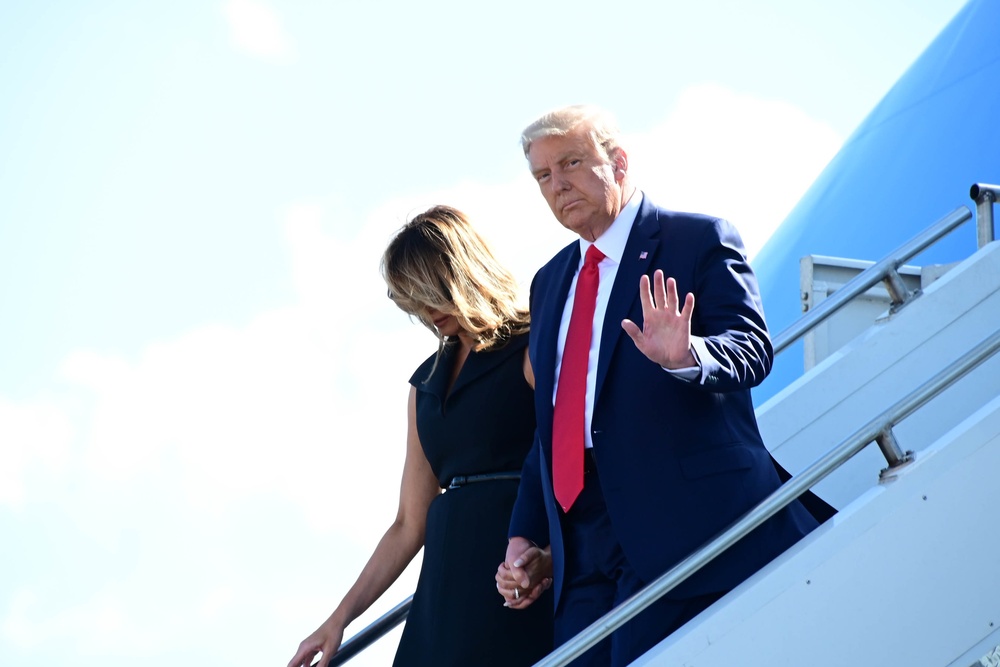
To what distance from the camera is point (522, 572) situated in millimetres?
3129

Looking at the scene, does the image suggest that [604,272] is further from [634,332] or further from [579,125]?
[634,332]

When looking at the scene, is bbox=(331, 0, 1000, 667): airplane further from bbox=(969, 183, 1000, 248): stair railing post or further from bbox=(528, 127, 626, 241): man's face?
bbox=(528, 127, 626, 241): man's face

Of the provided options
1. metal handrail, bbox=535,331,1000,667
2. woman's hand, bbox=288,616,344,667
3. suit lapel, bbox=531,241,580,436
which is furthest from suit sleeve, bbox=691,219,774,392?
woman's hand, bbox=288,616,344,667

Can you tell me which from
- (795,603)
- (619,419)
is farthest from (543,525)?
(795,603)

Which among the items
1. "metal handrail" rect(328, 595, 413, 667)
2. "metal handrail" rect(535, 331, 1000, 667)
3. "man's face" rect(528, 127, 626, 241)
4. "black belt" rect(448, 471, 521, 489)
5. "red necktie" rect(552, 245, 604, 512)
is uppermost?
"man's face" rect(528, 127, 626, 241)

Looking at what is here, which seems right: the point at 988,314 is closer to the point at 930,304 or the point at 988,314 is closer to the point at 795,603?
the point at 930,304

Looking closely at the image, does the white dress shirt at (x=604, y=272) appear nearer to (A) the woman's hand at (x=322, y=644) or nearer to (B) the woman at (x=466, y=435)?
(B) the woman at (x=466, y=435)

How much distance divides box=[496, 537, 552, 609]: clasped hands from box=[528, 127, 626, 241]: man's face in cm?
75

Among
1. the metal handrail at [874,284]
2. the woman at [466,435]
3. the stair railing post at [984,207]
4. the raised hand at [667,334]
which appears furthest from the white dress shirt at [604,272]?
the stair railing post at [984,207]

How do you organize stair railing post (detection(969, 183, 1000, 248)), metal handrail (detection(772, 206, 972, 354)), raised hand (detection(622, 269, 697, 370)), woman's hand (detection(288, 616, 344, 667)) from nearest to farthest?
raised hand (detection(622, 269, 697, 370)), woman's hand (detection(288, 616, 344, 667)), metal handrail (detection(772, 206, 972, 354)), stair railing post (detection(969, 183, 1000, 248))

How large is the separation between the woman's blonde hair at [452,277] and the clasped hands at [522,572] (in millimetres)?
563

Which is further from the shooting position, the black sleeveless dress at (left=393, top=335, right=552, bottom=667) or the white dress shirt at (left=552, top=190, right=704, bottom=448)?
the black sleeveless dress at (left=393, top=335, right=552, bottom=667)

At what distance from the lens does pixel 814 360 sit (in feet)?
17.5

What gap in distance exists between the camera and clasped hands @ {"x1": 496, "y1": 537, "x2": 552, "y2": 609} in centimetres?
313
